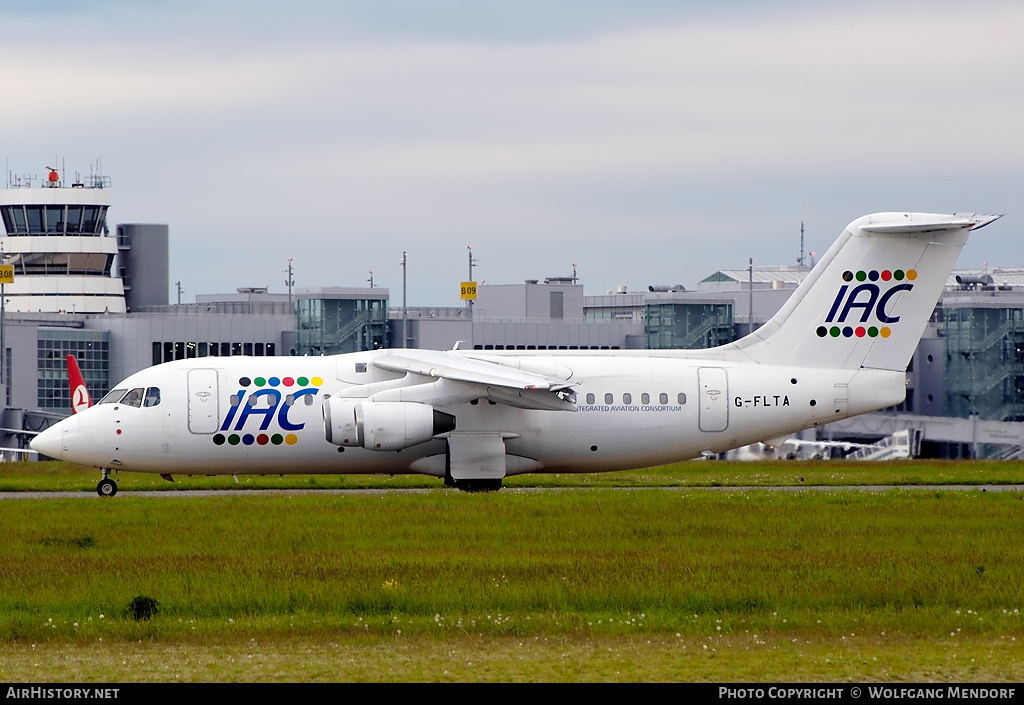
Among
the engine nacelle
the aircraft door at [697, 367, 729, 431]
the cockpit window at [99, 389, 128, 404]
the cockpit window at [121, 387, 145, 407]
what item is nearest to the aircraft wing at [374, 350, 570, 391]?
the engine nacelle

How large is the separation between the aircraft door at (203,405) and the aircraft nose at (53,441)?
8.25ft

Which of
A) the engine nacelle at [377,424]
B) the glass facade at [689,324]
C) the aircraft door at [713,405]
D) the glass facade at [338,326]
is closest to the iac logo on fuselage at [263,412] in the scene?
the engine nacelle at [377,424]

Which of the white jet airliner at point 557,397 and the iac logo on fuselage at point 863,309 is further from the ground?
the iac logo on fuselage at point 863,309

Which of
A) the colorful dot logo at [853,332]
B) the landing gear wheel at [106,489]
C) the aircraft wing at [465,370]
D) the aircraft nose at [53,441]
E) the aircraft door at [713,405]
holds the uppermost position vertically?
the colorful dot logo at [853,332]

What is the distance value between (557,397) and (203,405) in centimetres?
750

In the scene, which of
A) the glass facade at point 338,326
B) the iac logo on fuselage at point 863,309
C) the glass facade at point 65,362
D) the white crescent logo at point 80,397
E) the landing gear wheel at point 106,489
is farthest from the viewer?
the glass facade at point 338,326

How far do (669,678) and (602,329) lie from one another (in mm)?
88246

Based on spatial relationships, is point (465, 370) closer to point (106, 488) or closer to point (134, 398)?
point (134, 398)

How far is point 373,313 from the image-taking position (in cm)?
9362

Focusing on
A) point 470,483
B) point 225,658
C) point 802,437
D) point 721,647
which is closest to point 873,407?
point 470,483

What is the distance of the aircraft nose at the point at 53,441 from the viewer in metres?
31.6

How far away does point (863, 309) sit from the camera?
32.7 m

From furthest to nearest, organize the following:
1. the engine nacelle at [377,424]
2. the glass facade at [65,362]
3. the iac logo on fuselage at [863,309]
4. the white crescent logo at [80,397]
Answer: the glass facade at [65,362]
the white crescent logo at [80,397]
the iac logo on fuselage at [863,309]
the engine nacelle at [377,424]

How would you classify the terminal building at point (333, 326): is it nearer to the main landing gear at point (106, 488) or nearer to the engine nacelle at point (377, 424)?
the main landing gear at point (106, 488)
